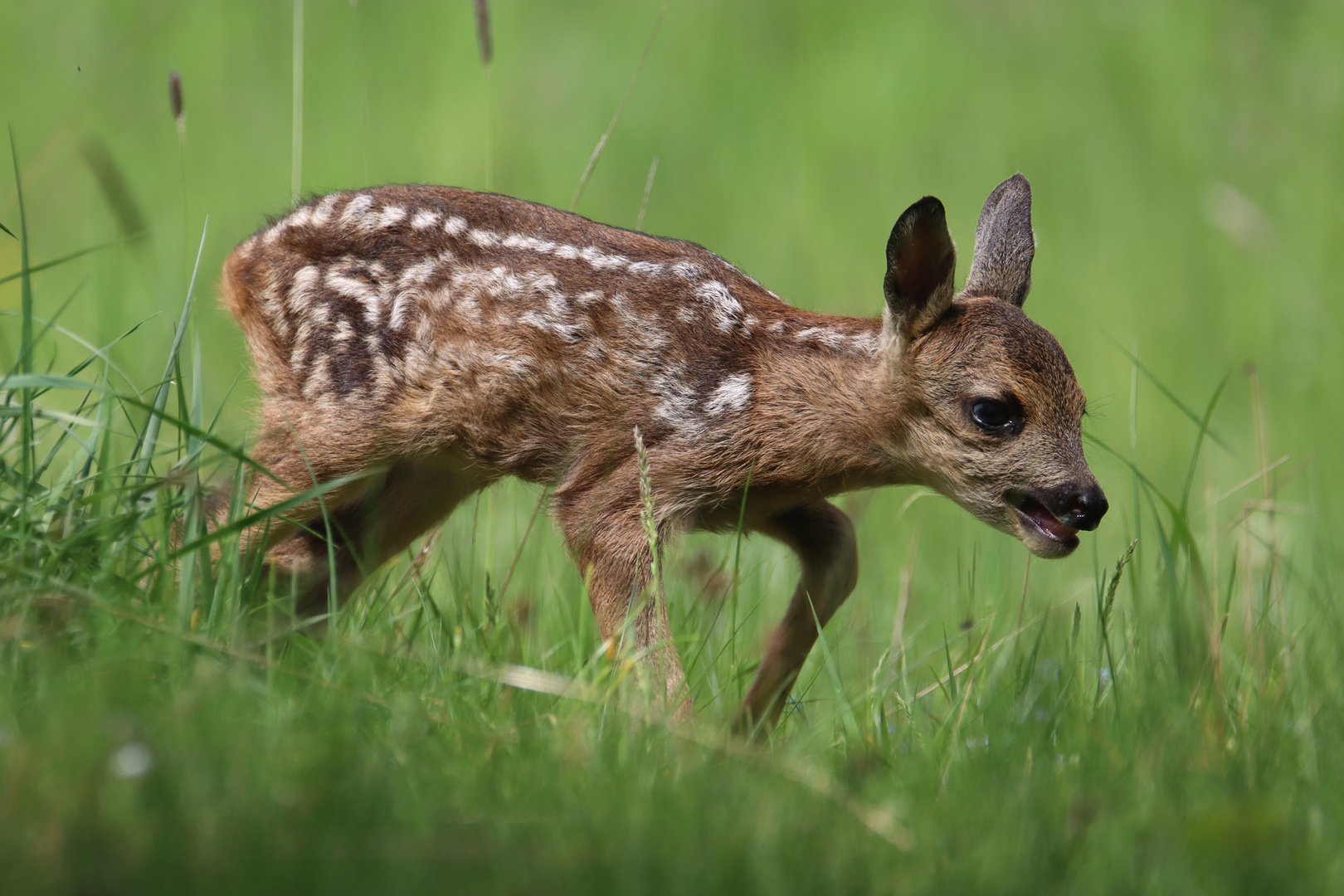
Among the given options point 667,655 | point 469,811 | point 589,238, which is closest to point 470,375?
point 589,238

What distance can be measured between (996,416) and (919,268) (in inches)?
20.7

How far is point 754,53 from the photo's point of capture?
12586 mm

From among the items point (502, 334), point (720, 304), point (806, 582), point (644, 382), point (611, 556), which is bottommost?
point (806, 582)

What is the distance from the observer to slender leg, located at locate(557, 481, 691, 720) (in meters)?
4.22

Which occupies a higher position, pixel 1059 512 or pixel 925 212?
pixel 925 212

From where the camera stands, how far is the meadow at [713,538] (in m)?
2.43

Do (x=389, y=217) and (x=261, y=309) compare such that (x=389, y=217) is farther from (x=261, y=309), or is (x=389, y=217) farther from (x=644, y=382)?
(x=644, y=382)

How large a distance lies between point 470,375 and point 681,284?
76cm

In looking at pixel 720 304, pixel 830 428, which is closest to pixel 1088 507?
pixel 830 428

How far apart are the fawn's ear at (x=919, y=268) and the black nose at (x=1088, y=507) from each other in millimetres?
→ 715

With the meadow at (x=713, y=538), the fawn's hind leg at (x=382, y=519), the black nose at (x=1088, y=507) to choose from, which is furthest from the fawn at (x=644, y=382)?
the meadow at (x=713, y=538)

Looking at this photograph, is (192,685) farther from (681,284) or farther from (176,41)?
(176,41)

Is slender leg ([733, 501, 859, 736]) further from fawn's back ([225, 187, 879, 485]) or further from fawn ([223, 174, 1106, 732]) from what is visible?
fawn's back ([225, 187, 879, 485])

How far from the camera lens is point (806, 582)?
4.71 m
